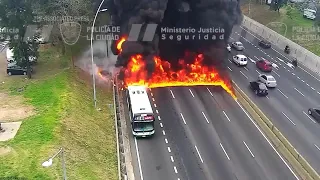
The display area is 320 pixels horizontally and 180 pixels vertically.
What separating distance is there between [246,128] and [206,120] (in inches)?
155

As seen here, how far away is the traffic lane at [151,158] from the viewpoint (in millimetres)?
31328

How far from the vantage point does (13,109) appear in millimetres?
39312

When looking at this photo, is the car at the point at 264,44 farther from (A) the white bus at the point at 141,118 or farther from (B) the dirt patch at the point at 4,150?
(B) the dirt patch at the point at 4,150

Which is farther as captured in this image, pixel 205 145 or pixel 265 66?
pixel 265 66

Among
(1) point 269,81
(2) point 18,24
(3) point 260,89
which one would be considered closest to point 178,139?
(3) point 260,89

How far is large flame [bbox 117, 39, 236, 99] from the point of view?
48.6 m

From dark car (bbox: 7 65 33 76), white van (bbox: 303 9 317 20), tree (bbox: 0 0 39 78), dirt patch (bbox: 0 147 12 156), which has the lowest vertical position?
dirt patch (bbox: 0 147 12 156)

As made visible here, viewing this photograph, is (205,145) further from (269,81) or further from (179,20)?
(179,20)

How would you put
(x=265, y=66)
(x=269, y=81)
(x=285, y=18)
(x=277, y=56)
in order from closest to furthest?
(x=269, y=81) → (x=265, y=66) → (x=277, y=56) → (x=285, y=18)

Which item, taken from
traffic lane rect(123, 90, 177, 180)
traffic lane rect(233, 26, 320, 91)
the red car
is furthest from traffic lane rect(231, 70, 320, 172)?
traffic lane rect(123, 90, 177, 180)

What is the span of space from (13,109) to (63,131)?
307 inches

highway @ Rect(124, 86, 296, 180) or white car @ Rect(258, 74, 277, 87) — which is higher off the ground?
white car @ Rect(258, 74, 277, 87)

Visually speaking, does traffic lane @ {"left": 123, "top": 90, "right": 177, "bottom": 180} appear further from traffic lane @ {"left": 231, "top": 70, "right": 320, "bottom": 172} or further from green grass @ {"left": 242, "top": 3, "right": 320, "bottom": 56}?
green grass @ {"left": 242, "top": 3, "right": 320, "bottom": 56}

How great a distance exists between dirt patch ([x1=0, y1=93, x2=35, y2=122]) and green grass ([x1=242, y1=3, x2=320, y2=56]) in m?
42.8
